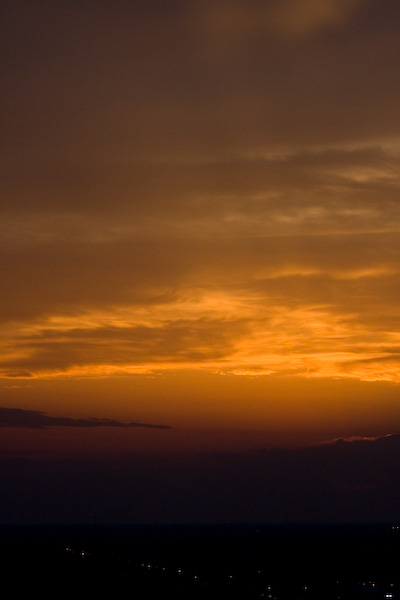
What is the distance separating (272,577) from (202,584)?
39.7m

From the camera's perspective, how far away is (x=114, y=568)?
193 metres

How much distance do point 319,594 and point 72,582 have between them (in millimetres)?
41914

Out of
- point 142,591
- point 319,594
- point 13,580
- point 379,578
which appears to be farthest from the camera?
point 379,578

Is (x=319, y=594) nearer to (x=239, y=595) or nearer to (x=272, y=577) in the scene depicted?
(x=239, y=595)

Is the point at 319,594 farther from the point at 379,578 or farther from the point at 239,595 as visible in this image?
the point at 379,578

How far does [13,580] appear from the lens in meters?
160

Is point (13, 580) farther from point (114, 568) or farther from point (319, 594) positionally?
point (319, 594)

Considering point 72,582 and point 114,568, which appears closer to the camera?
point 72,582

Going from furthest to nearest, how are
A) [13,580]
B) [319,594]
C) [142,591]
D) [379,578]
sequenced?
[379,578] → [13,580] → [319,594] → [142,591]

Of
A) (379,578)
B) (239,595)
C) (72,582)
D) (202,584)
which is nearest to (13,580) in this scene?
(72,582)

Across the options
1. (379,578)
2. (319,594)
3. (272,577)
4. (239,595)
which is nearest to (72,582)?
(239,595)

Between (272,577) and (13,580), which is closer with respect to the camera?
(13,580)

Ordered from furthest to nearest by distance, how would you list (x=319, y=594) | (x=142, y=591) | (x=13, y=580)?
1. (x=13, y=580)
2. (x=319, y=594)
3. (x=142, y=591)

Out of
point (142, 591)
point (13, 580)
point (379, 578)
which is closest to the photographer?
point (142, 591)
